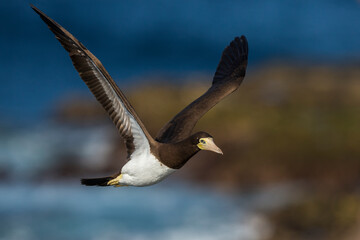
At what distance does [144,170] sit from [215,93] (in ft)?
8.32

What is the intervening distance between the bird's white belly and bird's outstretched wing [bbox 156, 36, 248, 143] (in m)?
0.95

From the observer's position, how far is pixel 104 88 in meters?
9.32

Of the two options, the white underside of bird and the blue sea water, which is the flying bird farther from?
the blue sea water

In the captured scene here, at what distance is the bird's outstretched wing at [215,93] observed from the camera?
1098cm

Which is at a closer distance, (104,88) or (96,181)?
(104,88)

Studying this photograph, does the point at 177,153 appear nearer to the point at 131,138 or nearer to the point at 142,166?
the point at 142,166

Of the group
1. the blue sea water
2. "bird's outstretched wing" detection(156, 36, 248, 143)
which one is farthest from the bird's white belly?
the blue sea water

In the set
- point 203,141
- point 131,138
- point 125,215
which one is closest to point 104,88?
point 131,138

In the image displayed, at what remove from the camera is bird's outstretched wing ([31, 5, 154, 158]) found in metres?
8.93

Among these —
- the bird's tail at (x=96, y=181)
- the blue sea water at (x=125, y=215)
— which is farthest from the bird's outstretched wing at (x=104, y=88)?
the blue sea water at (x=125, y=215)

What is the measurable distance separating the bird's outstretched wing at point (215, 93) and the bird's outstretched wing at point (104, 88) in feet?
3.45

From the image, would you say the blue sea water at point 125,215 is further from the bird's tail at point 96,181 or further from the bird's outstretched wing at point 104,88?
the bird's outstretched wing at point 104,88

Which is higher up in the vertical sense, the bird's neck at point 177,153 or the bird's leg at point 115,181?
the bird's neck at point 177,153

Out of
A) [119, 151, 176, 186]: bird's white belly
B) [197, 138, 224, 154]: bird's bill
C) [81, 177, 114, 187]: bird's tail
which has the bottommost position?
[81, 177, 114, 187]: bird's tail
